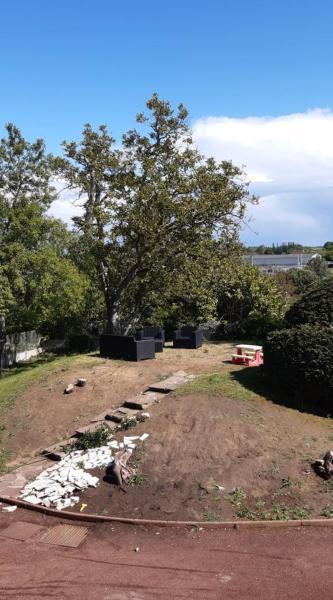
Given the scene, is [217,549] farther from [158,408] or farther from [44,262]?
[44,262]

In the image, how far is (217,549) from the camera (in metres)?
7.01

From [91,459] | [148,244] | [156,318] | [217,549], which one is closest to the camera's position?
[217,549]

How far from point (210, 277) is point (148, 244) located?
2.67m

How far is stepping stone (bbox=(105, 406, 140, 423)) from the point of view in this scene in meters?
11.0

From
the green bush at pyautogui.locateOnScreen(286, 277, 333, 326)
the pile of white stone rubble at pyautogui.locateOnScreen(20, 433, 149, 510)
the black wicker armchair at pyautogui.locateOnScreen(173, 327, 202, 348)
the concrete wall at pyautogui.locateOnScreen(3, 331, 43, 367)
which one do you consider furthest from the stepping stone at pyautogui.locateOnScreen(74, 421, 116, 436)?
the concrete wall at pyautogui.locateOnScreen(3, 331, 43, 367)

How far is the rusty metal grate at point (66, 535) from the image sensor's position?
7.54 m

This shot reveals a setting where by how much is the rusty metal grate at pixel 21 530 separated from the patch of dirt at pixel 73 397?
2.43 meters

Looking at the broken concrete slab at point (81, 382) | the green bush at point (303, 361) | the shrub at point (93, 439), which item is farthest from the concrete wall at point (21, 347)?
the green bush at point (303, 361)

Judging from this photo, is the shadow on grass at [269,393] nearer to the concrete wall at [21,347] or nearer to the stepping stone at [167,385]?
the stepping stone at [167,385]

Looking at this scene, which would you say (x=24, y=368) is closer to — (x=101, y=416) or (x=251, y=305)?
(x=251, y=305)

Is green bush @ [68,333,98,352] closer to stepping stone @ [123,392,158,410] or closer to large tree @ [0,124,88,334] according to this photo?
large tree @ [0,124,88,334]

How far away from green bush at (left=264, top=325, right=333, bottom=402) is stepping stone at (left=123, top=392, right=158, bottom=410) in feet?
8.73

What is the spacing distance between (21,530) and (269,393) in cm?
579

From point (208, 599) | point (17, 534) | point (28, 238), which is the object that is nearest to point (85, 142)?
point (28, 238)
